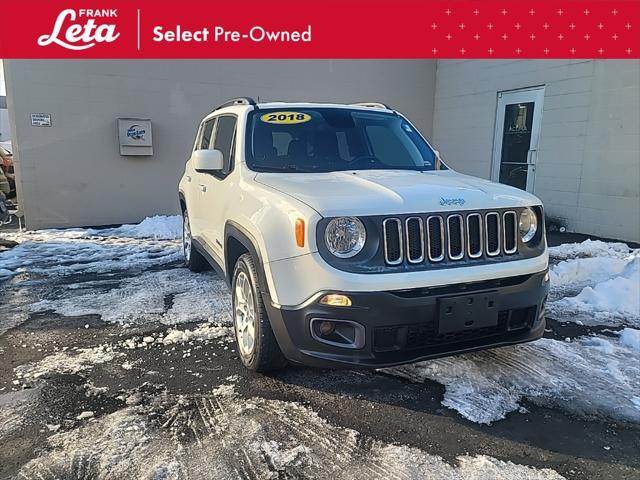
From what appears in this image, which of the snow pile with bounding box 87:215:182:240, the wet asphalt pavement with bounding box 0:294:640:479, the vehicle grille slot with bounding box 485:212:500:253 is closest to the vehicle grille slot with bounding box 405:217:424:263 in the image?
the vehicle grille slot with bounding box 485:212:500:253

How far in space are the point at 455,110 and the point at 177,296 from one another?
877 cm

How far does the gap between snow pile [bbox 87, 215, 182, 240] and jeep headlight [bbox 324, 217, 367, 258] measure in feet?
20.9

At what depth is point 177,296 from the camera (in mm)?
5035

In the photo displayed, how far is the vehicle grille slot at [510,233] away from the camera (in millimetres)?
2932

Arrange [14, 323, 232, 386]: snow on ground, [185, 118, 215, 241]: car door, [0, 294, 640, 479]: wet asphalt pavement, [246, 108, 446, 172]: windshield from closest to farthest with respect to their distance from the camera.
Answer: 1. [0, 294, 640, 479]: wet asphalt pavement
2. [14, 323, 232, 386]: snow on ground
3. [246, 108, 446, 172]: windshield
4. [185, 118, 215, 241]: car door

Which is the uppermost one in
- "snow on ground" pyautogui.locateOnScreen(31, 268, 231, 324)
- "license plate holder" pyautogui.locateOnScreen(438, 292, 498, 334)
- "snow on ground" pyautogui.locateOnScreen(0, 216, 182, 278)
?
"license plate holder" pyautogui.locateOnScreen(438, 292, 498, 334)

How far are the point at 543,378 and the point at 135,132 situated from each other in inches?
337

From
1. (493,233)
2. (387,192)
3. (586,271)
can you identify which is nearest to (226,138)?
(387,192)

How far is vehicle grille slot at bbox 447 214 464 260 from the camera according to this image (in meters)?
2.77

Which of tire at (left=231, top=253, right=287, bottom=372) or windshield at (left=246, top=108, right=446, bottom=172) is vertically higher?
windshield at (left=246, top=108, right=446, bottom=172)

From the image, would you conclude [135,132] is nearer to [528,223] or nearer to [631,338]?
[528,223]
